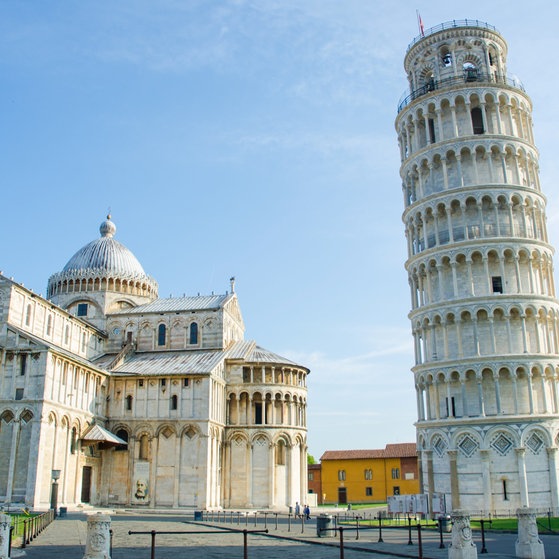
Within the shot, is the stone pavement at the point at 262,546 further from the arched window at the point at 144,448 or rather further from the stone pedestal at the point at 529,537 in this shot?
the arched window at the point at 144,448

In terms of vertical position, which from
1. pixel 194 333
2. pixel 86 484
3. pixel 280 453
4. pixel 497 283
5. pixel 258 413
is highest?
pixel 194 333

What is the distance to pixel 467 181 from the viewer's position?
43188mm

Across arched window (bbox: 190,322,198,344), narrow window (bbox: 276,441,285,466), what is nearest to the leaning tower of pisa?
narrow window (bbox: 276,441,285,466)

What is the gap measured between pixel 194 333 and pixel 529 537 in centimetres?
4201

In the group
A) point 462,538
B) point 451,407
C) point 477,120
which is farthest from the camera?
point 477,120

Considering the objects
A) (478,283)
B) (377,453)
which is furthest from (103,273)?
(377,453)

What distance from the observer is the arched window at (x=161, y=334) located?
5688cm

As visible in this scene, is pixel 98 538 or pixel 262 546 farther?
pixel 262 546

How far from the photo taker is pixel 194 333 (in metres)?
56.5

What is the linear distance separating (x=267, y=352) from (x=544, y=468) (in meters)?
25.7

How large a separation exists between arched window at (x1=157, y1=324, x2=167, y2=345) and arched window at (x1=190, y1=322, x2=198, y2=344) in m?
2.47

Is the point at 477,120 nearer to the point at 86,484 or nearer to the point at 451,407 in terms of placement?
the point at 451,407

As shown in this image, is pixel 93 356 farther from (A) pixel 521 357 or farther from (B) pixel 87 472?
(A) pixel 521 357

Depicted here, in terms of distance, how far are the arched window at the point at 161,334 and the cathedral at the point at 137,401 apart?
3.6 inches
